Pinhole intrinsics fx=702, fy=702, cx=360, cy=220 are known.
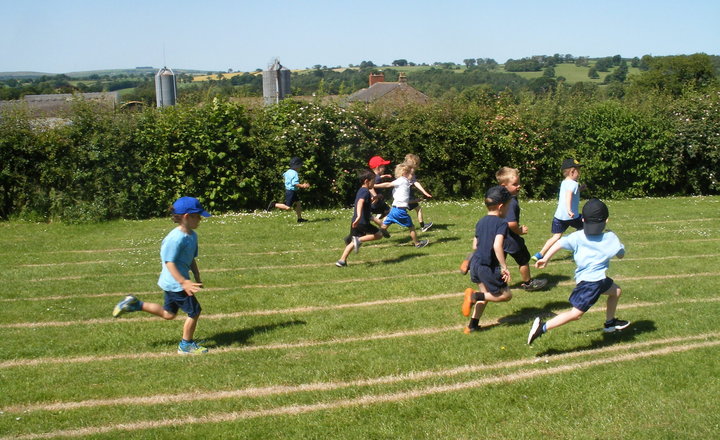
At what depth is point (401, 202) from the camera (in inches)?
468

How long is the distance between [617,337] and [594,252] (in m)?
1.00

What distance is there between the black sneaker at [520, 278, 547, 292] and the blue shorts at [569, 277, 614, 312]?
2327mm

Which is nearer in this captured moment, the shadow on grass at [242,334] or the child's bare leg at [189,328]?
the child's bare leg at [189,328]

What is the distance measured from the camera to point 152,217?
17.5m

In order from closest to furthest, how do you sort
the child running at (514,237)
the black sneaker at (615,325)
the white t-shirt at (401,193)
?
the black sneaker at (615,325) < the child running at (514,237) < the white t-shirt at (401,193)

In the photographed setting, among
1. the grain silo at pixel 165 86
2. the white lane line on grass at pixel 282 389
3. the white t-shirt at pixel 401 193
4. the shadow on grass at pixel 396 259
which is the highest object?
the grain silo at pixel 165 86

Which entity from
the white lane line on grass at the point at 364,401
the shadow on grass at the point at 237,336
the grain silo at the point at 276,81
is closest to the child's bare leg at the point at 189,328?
the shadow on grass at the point at 237,336

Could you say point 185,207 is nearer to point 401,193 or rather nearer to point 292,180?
point 401,193

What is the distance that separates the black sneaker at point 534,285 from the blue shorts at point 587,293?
7.64 feet

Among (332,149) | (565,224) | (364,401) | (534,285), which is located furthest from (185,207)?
(332,149)

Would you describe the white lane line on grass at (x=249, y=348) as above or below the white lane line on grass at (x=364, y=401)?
below

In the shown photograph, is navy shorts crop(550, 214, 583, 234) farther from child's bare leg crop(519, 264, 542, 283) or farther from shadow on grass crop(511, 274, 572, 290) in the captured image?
child's bare leg crop(519, 264, 542, 283)

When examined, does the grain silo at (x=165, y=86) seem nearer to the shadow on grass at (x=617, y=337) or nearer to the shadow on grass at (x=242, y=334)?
the shadow on grass at (x=242, y=334)

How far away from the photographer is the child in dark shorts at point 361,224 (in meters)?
10.8
